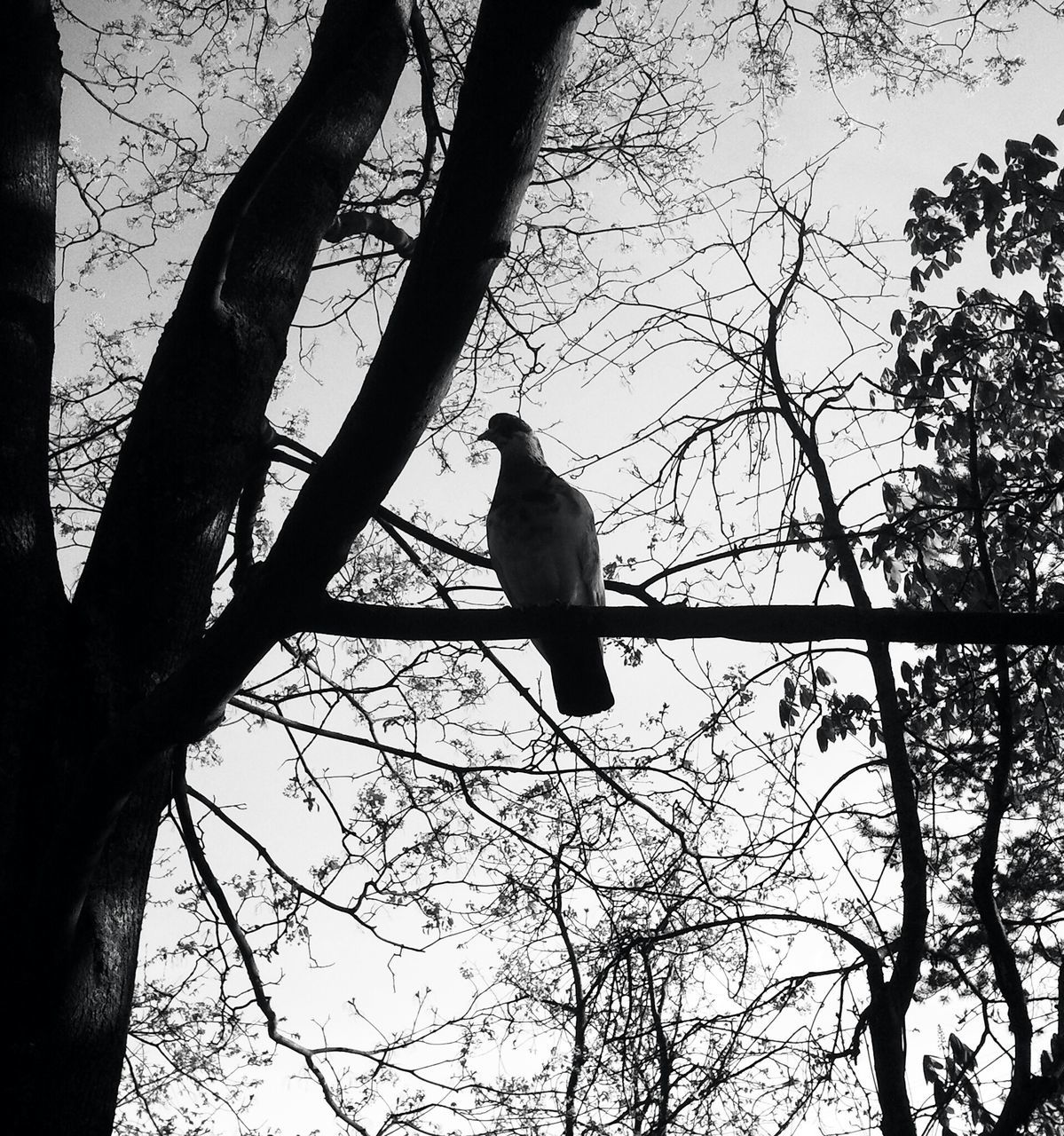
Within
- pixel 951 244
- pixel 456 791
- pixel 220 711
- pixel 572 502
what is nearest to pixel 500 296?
pixel 572 502

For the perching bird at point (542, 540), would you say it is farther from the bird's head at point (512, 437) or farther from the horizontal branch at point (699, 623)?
the horizontal branch at point (699, 623)

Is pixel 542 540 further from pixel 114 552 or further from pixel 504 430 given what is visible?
pixel 114 552

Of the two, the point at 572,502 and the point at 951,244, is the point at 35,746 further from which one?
the point at 951,244

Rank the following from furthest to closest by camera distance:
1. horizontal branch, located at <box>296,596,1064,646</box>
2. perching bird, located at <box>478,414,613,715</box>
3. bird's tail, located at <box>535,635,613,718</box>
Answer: perching bird, located at <box>478,414,613,715</box> → bird's tail, located at <box>535,635,613,718</box> → horizontal branch, located at <box>296,596,1064,646</box>

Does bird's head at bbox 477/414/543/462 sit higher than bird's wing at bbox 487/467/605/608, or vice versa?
bird's head at bbox 477/414/543/462

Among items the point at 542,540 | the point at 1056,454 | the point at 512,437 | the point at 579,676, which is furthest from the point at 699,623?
the point at 512,437

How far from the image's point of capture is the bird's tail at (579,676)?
3549 mm

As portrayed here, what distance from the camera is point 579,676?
11.8 feet

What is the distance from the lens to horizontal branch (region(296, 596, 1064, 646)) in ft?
6.47

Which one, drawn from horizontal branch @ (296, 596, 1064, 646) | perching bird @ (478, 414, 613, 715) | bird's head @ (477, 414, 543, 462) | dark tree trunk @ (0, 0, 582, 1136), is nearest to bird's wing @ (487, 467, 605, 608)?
perching bird @ (478, 414, 613, 715)

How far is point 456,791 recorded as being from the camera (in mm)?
4090

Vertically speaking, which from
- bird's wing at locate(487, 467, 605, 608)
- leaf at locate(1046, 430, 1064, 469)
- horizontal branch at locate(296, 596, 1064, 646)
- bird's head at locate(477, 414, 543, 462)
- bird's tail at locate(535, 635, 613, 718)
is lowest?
horizontal branch at locate(296, 596, 1064, 646)

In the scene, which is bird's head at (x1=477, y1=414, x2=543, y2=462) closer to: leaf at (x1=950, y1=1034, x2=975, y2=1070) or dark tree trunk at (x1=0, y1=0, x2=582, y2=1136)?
dark tree trunk at (x1=0, y1=0, x2=582, y2=1136)

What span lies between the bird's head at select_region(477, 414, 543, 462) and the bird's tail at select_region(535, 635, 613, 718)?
108cm
